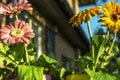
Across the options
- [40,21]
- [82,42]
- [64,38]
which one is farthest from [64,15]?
[82,42]

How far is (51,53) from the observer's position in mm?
8930

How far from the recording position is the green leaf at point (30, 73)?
7.00 ft

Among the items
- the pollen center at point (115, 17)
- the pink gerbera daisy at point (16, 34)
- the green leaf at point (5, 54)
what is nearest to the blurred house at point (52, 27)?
the green leaf at point (5, 54)

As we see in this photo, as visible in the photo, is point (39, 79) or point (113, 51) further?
point (113, 51)

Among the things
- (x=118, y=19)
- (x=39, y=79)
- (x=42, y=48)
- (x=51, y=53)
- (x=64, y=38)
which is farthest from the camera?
(x=64, y=38)

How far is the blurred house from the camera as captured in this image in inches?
313

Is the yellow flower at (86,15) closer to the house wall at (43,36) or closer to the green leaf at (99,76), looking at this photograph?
the green leaf at (99,76)

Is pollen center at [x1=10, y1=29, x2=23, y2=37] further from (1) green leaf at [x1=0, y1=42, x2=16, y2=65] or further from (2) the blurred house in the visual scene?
(2) the blurred house

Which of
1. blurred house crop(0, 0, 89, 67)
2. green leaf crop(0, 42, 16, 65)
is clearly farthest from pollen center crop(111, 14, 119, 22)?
blurred house crop(0, 0, 89, 67)

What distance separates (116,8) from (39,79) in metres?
0.57

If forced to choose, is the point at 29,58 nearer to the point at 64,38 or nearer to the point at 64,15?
the point at 64,15

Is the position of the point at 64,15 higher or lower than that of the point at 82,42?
higher

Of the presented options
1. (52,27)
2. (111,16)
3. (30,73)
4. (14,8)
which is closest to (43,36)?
(52,27)

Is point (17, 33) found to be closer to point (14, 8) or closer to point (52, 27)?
point (14, 8)
